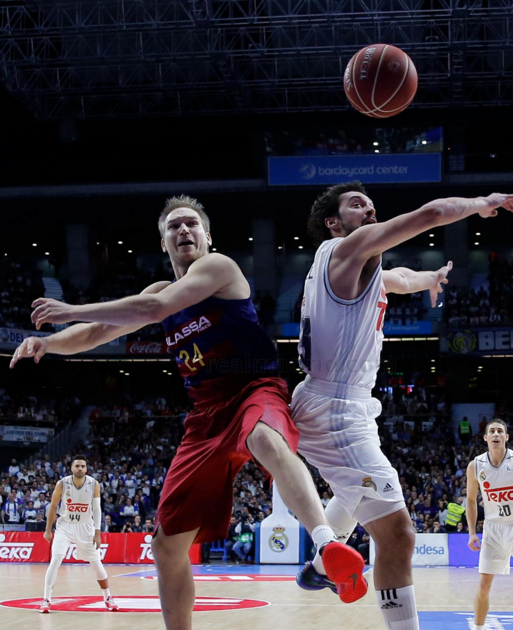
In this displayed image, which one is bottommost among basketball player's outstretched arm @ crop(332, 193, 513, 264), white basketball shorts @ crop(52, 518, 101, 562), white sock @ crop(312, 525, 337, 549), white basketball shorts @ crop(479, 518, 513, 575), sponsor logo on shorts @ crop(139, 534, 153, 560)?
sponsor logo on shorts @ crop(139, 534, 153, 560)

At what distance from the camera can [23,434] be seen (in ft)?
99.0

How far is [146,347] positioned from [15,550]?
12.0 meters

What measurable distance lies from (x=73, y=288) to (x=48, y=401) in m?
4.85

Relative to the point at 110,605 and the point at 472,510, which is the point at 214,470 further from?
the point at 110,605

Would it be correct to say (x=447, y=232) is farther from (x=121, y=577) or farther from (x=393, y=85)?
(x=393, y=85)

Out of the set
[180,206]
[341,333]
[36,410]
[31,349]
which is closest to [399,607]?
[341,333]

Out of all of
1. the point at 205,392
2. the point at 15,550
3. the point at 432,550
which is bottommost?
the point at 15,550

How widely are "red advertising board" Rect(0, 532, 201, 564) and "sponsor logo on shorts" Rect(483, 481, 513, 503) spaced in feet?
38.9

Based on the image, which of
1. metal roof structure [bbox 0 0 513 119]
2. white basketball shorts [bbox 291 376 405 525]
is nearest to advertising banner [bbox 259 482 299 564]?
metal roof structure [bbox 0 0 513 119]

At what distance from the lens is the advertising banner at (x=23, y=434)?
29.9 m

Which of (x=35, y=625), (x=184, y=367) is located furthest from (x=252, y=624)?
(x=184, y=367)

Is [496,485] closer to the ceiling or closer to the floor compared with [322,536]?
closer to the floor

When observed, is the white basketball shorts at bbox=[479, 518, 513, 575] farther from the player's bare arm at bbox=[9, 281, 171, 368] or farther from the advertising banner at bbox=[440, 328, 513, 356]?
the advertising banner at bbox=[440, 328, 513, 356]

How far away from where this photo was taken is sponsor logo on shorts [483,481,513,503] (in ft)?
29.6
